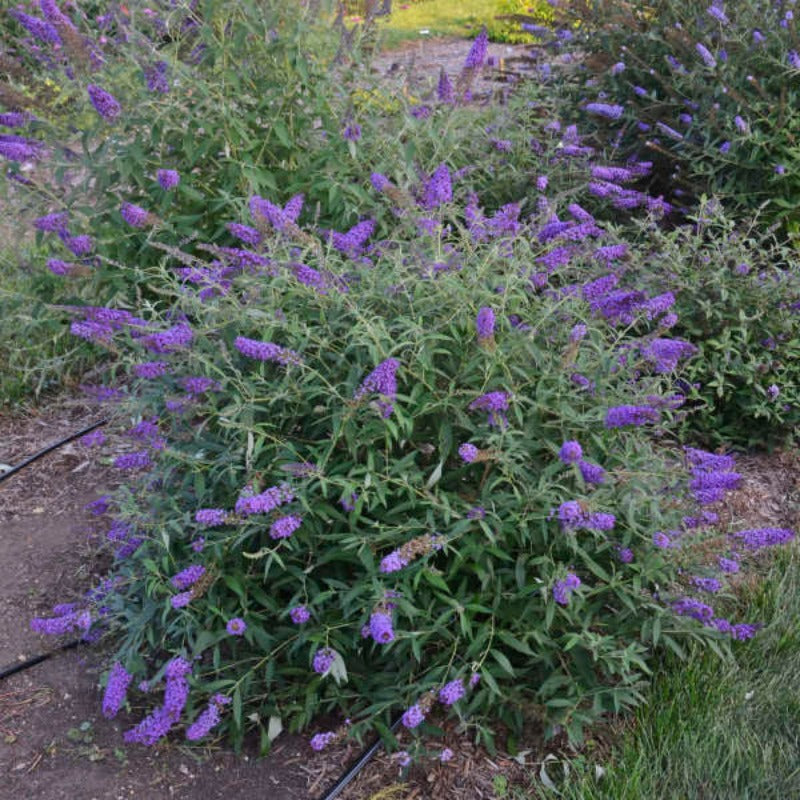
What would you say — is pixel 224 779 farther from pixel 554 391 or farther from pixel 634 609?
pixel 554 391

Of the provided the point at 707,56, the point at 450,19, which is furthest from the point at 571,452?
the point at 450,19

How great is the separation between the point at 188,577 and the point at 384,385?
75cm

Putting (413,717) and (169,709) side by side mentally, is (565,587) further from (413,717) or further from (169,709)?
(169,709)

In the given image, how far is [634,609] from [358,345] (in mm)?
1040

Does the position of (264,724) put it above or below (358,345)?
below

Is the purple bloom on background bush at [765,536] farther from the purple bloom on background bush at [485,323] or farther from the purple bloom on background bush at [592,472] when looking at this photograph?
the purple bloom on background bush at [485,323]

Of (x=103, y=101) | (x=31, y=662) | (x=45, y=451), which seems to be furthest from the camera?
(x=45, y=451)

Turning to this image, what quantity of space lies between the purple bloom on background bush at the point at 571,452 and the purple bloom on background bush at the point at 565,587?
307 millimetres

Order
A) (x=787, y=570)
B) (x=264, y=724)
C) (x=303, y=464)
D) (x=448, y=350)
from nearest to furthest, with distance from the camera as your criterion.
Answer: (x=303, y=464) < (x=448, y=350) < (x=264, y=724) < (x=787, y=570)

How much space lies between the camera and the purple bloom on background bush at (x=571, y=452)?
2.36 metres

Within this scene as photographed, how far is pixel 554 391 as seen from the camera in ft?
8.83

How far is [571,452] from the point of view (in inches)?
93.2

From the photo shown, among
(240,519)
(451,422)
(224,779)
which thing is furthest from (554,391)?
(224,779)

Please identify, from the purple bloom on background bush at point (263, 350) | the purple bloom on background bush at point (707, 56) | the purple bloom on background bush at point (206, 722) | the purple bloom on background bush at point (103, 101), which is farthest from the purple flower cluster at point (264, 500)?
the purple bloom on background bush at point (707, 56)
